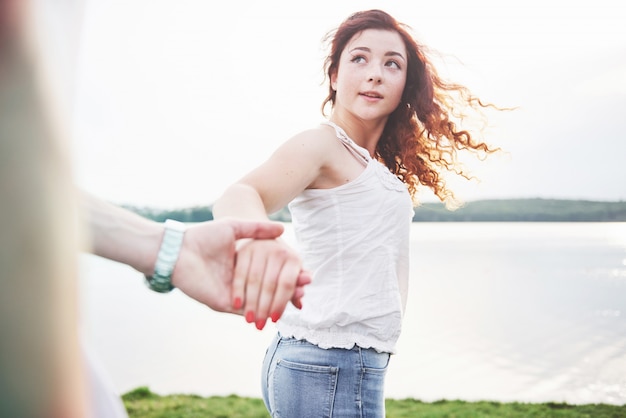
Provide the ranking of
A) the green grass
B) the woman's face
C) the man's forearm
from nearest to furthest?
1. the man's forearm
2. the woman's face
3. the green grass

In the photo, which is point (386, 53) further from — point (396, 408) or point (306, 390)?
point (396, 408)

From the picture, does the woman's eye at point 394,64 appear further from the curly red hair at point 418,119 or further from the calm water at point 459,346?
the calm water at point 459,346

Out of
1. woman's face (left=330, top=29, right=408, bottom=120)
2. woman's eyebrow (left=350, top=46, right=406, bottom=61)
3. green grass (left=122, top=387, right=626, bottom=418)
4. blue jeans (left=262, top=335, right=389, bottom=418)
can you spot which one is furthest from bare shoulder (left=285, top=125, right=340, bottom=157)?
green grass (left=122, top=387, right=626, bottom=418)

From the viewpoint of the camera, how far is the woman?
5.04ft

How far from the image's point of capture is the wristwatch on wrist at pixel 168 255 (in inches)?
37.8

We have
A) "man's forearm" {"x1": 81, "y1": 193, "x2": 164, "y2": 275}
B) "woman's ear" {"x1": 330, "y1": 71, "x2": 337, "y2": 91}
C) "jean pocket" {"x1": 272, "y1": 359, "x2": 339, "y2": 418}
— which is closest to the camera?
"man's forearm" {"x1": 81, "y1": 193, "x2": 164, "y2": 275}

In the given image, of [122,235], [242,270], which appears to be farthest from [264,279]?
[122,235]

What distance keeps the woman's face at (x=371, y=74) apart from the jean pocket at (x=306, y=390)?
2.75ft

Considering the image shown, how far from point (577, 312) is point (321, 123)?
943 centimetres

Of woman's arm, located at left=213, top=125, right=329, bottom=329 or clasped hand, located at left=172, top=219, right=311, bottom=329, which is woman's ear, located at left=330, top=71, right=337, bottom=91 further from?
clasped hand, located at left=172, top=219, right=311, bottom=329

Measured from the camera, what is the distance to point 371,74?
1.90 metres

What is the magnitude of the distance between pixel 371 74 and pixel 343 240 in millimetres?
598

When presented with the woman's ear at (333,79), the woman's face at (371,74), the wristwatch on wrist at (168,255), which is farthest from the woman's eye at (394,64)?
the wristwatch on wrist at (168,255)

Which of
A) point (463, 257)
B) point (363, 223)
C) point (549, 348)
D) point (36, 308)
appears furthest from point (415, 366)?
point (463, 257)
